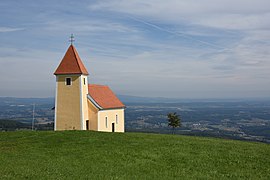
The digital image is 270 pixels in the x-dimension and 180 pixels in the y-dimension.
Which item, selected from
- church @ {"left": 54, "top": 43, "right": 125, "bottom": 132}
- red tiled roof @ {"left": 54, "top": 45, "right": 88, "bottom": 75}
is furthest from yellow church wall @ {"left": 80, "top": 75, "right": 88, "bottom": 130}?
red tiled roof @ {"left": 54, "top": 45, "right": 88, "bottom": 75}

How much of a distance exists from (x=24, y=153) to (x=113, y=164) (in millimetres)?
6778

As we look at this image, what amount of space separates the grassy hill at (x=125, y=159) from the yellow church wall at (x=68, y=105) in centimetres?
1063

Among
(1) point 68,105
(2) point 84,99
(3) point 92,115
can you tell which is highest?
(2) point 84,99

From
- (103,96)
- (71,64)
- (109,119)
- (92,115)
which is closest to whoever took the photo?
(71,64)

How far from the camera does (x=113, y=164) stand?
1814 cm

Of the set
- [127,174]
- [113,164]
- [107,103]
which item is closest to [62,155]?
[113,164]

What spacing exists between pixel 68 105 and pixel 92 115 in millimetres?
3152

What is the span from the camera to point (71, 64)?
39031 mm

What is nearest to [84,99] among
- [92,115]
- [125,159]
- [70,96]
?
[70,96]

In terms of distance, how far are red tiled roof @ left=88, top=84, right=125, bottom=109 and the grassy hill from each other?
1400 cm

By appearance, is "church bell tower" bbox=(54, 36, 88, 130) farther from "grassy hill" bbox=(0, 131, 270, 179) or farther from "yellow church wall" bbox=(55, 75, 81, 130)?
"grassy hill" bbox=(0, 131, 270, 179)

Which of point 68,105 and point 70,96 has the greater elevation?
point 70,96

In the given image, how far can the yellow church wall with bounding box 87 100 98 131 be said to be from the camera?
3972 cm

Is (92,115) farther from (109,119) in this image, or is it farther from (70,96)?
(70,96)
